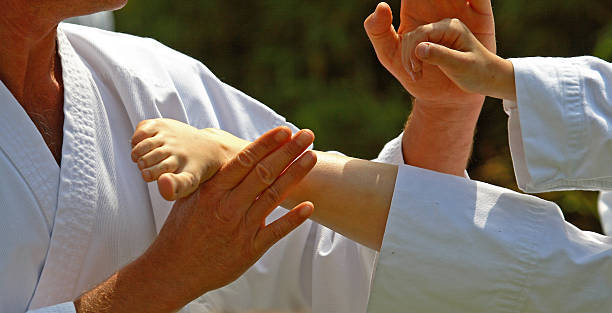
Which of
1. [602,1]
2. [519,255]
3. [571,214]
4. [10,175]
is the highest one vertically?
[10,175]

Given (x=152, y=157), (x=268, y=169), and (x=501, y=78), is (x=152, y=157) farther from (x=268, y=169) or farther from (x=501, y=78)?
(x=501, y=78)

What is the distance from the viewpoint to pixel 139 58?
56.6 inches

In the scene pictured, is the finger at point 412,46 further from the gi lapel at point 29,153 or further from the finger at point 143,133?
the gi lapel at point 29,153

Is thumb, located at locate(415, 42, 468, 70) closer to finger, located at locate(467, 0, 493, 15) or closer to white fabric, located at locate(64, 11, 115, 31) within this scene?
finger, located at locate(467, 0, 493, 15)

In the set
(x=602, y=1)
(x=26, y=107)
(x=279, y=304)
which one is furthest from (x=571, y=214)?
(x=26, y=107)

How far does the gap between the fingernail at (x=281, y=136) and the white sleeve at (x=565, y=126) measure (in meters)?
0.36

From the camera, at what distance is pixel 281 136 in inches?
45.4

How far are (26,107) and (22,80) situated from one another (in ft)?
0.15

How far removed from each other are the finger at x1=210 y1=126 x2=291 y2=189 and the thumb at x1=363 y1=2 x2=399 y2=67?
29 centimetres

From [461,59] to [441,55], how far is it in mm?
35

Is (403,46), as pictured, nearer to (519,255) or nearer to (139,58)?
(519,255)

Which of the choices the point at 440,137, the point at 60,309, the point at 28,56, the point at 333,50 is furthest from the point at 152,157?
the point at 333,50

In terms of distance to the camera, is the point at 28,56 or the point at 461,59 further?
the point at 28,56

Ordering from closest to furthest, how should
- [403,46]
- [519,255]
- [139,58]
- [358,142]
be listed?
[519,255], [403,46], [139,58], [358,142]
